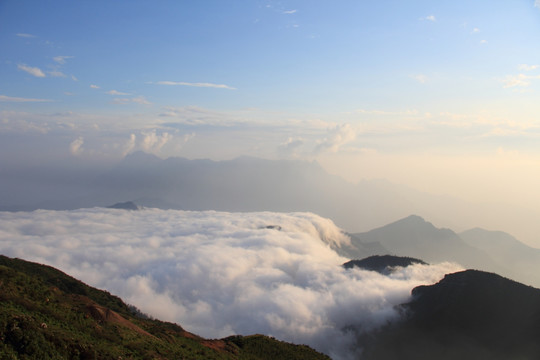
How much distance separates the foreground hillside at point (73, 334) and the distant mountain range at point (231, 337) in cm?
11

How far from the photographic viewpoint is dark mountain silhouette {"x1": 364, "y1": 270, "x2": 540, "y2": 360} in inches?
4353

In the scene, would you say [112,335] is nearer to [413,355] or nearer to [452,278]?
[413,355]

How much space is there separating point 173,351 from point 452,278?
137279 mm

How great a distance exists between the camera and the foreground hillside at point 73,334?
1062 inches

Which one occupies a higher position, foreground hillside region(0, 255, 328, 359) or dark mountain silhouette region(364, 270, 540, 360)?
foreground hillside region(0, 255, 328, 359)

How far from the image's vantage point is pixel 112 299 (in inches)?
3258

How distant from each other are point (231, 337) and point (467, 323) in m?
102

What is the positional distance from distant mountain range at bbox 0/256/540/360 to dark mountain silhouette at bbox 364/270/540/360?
13.2 inches

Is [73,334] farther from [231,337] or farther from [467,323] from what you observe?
[467,323]

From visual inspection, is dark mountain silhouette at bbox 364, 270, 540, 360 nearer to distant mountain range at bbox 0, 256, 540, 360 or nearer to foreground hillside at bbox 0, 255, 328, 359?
distant mountain range at bbox 0, 256, 540, 360

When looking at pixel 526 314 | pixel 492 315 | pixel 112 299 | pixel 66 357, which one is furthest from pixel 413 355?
pixel 66 357

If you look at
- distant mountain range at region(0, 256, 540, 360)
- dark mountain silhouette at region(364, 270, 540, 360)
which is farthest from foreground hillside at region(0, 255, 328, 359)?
dark mountain silhouette at region(364, 270, 540, 360)

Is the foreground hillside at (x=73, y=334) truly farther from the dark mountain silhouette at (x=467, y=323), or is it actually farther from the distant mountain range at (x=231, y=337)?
the dark mountain silhouette at (x=467, y=323)

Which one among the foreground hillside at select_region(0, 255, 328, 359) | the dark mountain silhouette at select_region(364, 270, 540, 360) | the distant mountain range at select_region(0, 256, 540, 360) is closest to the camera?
the foreground hillside at select_region(0, 255, 328, 359)
